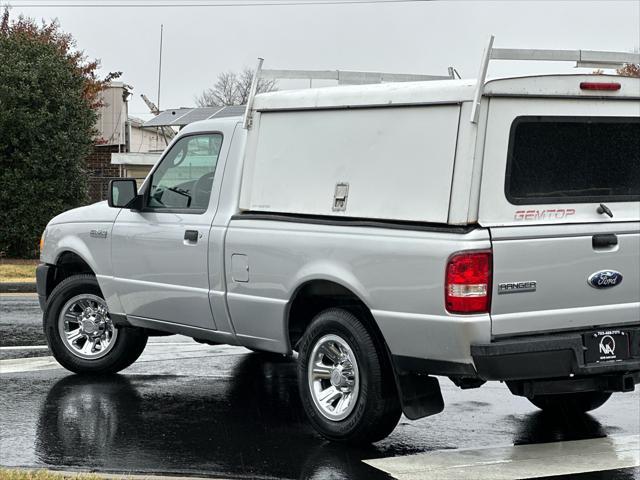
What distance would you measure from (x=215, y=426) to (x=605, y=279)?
272 centimetres

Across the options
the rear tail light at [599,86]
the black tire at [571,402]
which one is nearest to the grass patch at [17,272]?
the black tire at [571,402]

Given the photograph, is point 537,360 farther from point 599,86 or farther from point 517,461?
point 599,86

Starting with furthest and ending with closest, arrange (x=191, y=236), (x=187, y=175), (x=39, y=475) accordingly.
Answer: (x=187, y=175)
(x=191, y=236)
(x=39, y=475)

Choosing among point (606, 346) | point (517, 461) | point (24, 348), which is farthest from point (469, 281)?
point (24, 348)

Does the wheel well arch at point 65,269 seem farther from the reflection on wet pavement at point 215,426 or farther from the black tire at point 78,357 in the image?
the reflection on wet pavement at point 215,426

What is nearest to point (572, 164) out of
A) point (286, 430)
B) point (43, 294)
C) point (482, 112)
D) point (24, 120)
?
point (482, 112)

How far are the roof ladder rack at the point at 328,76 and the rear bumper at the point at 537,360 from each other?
2468 millimetres

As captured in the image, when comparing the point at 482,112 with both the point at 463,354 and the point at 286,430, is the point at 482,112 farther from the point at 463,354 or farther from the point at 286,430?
the point at 286,430

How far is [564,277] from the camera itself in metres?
6.29

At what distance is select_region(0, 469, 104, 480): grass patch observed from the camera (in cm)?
569

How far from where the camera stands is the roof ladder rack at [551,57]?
20.0 feet

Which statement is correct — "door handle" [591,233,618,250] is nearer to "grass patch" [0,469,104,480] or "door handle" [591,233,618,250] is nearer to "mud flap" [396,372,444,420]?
"mud flap" [396,372,444,420]

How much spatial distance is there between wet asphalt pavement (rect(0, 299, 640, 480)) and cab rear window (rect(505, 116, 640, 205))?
62.4 inches

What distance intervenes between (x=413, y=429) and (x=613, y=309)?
1653 millimetres
